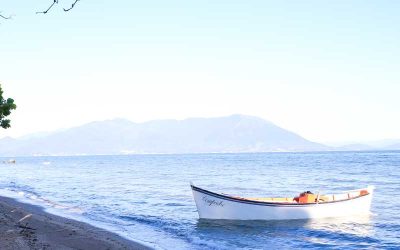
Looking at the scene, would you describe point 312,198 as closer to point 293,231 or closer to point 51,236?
point 293,231

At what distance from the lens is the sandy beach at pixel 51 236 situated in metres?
15.4

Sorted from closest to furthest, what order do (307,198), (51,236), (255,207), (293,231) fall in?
(51,236), (293,231), (255,207), (307,198)

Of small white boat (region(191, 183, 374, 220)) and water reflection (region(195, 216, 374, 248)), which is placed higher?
small white boat (region(191, 183, 374, 220))

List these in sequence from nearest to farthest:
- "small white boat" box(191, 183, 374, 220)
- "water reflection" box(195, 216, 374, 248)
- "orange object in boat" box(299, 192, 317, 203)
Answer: "water reflection" box(195, 216, 374, 248)
"small white boat" box(191, 183, 374, 220)
"orange object in boat" box(299, 192, 317, 203)

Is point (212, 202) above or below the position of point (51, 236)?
above

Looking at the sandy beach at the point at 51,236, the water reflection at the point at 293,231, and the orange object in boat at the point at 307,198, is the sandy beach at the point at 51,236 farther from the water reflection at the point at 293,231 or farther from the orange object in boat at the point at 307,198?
the orange object in boat at the point at 307,198

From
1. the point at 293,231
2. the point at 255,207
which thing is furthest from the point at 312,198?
the point at 293,231

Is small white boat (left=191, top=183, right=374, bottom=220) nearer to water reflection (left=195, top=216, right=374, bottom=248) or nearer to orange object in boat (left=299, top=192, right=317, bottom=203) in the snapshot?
orange object in boat (left=299, top=192, right=317, bottom=203)

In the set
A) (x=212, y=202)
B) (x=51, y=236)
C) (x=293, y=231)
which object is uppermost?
(x=212, y=202)

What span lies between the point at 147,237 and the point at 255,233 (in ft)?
19.5

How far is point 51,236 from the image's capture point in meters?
17.7

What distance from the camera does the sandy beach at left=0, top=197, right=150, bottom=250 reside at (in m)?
15.4

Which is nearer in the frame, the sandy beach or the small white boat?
the sandy beach

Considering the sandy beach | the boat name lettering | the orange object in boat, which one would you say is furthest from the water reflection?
the sandy beach
